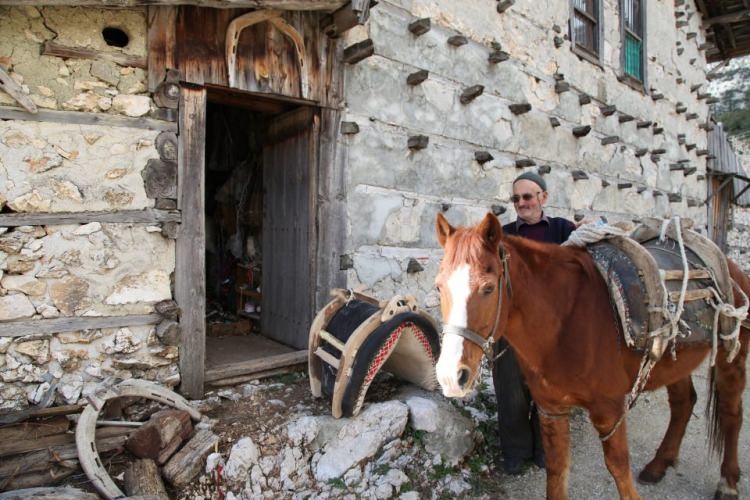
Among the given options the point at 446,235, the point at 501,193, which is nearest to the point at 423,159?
the point at 501,193

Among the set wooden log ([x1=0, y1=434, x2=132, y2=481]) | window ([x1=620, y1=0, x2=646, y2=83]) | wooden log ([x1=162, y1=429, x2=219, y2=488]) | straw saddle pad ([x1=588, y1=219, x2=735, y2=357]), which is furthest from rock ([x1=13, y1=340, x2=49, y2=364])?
window ([x1=620, y1=0, x2=646, y2=83])

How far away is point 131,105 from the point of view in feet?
11.3

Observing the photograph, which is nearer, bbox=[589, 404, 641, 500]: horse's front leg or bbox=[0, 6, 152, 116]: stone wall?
bbox=[589, 404, 641, 500]: horse's front leg

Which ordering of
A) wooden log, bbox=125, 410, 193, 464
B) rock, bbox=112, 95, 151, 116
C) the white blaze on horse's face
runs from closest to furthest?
the white blaze on horse's face
wooden log, bbox=125, 410, 193, 464
rock, bbox=112, 95, 151, 116

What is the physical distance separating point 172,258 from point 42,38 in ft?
5.34

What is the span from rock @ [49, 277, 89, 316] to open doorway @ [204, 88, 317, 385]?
1098 mm

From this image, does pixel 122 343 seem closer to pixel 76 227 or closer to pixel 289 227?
pixel 76 227

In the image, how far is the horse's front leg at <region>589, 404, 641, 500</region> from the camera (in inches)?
94.4

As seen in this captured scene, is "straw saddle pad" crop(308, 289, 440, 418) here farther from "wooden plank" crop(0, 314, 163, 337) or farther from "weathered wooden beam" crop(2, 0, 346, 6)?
"weathered wooden beam" crop(2, 0, 346, 6)

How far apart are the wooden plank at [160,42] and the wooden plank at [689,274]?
3440mm

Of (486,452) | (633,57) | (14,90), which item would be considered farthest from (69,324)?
(633,57)

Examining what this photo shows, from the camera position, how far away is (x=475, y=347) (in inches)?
74.0

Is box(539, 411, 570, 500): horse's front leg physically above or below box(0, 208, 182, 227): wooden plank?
below

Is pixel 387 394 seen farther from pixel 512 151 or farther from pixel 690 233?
pixel 512 151
